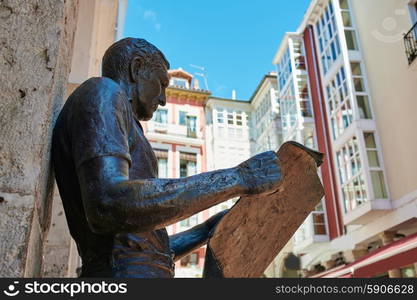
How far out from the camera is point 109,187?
113 centimetres

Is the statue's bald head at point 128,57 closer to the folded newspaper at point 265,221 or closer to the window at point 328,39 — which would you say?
the folded newspaper at point 265,221

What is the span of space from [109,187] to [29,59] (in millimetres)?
481

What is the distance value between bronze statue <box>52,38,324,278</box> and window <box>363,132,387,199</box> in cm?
1354

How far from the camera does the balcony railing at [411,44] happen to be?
41.1ft

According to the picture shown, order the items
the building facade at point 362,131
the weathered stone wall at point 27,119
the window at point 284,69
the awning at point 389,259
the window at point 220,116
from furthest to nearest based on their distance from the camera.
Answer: the window at point 220,116 < the window at point 284,69 < the building facade at point 362,131 < the awning at point 389,259 < the weathered stone wall at point 27,119

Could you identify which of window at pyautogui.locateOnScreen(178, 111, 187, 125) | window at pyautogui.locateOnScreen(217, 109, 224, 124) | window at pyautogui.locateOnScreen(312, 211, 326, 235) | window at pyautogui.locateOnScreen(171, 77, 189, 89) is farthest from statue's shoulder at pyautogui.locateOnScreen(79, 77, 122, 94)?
window at pyautogui.locateOnScreen(171, 77, 189, 89)

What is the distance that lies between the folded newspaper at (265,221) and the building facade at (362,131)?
8291mm

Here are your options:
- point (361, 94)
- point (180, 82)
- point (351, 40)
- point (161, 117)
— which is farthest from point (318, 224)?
point (180, 82)

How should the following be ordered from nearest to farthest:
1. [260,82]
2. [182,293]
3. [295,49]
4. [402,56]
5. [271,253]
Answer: [182,293] < [271,253] < [402,56] < [295,49] < [260,82]

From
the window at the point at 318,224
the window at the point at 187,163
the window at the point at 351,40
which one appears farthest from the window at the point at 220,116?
the window at the point at 351,40

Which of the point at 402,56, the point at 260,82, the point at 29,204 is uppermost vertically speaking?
the point at 260,82

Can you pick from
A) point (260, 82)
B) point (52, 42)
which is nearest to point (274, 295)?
point (52, 42)

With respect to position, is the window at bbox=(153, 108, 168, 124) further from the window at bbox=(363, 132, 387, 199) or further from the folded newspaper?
the folded newspaper

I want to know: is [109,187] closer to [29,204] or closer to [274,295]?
[29,204]
